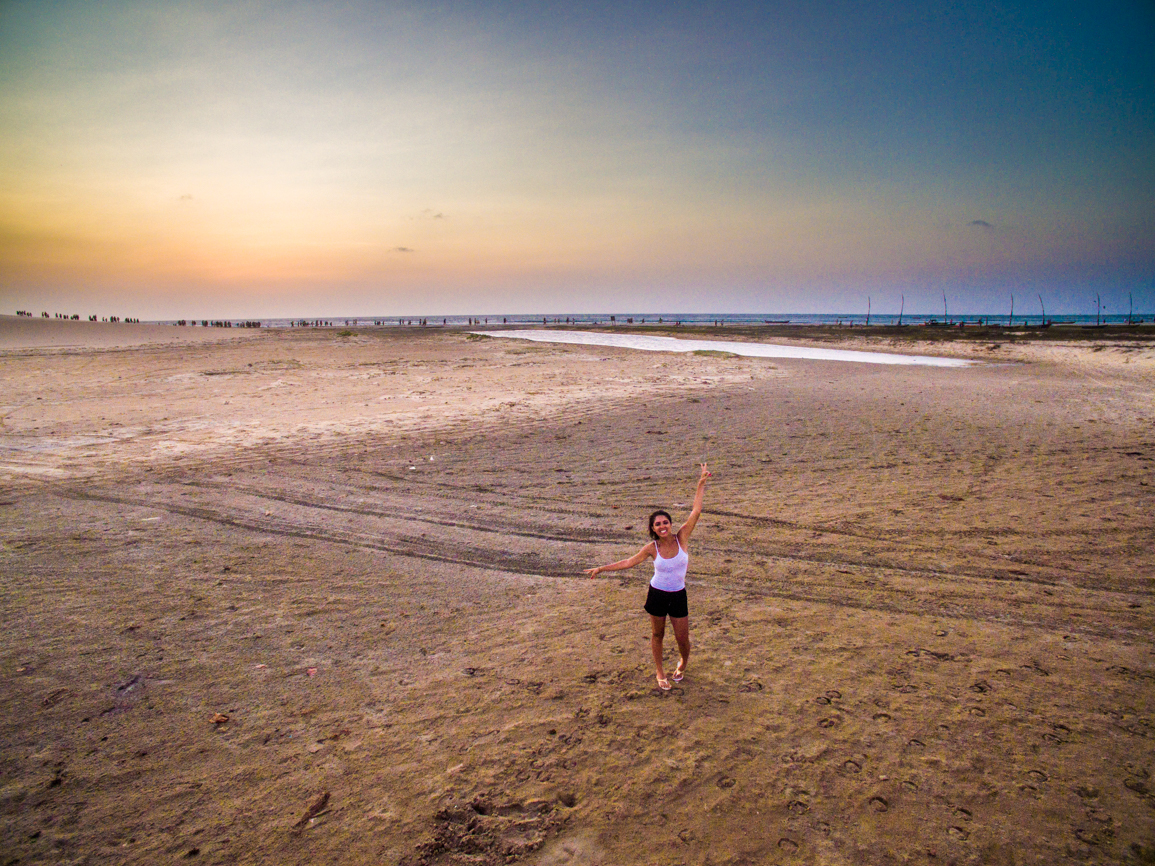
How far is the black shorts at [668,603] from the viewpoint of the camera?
4.19m

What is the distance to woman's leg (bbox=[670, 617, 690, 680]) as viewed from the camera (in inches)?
166

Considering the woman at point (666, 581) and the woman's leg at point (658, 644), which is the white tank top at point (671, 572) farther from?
the woman's leg at point (658, 644)

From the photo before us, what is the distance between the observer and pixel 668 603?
165 inches

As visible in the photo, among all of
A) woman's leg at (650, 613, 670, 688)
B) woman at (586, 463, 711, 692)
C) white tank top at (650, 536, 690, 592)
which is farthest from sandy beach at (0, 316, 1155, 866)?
white tank top at (650, 536, 690, 592)

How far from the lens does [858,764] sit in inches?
136

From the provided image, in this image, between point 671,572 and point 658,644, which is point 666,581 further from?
point 658,644

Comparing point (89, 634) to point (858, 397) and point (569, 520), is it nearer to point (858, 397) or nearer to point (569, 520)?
point (569, 520)

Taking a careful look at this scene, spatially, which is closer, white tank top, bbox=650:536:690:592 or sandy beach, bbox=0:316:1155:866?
sandy beach, bbox=0:316:1155:866

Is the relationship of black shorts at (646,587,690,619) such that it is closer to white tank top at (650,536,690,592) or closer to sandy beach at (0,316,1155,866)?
white tank top at (650,536,690,592)

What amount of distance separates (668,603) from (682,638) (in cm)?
28

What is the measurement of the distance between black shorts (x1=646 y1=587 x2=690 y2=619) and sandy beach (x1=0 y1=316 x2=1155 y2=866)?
547 mm

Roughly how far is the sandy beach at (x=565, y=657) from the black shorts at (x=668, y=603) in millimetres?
547

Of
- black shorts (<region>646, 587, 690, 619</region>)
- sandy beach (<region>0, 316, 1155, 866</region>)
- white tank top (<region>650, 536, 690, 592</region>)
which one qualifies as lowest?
sandy beach (<region>0, 316, 1155, 866</region>)

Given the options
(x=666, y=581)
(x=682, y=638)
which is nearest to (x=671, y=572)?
(x=666, y=581)
